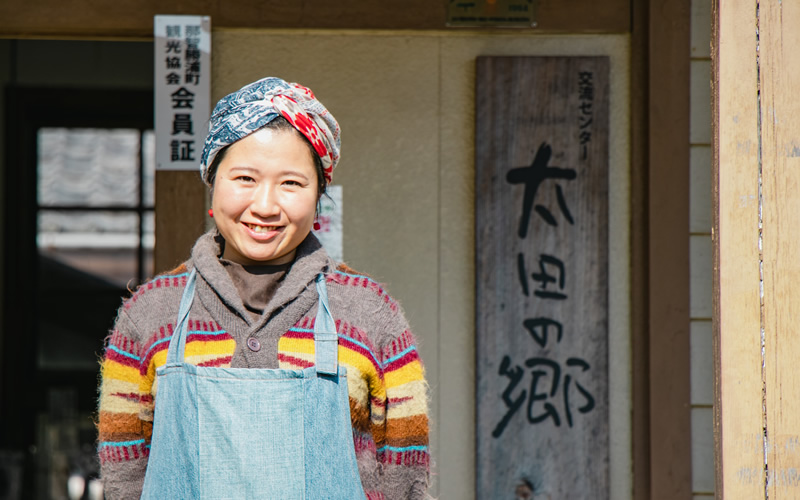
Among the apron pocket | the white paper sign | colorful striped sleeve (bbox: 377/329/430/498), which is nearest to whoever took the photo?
the apron pocket

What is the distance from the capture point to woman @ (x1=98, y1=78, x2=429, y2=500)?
7.22 ft

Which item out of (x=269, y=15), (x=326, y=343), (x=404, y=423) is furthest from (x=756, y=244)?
(x=269, y=15)

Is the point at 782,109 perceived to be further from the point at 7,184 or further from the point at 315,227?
the point at 7,184

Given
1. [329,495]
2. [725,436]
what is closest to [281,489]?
[329,495]

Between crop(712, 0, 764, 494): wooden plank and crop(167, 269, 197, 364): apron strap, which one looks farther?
crop(712, 0, 764, 494): wooden plank

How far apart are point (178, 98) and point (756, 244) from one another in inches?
102

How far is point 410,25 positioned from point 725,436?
7.92 ft

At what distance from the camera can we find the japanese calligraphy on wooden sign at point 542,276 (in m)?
4.09

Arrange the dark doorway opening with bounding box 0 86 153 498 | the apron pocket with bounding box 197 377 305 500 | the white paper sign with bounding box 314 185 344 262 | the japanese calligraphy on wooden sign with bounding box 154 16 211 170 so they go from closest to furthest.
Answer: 1. the apron pocket with bounding box 197 377 305 500
2. the japanese calligraphy on wooden sign with bounding box 154 16 211 170
3. the white paper sign with bounding box 314 185 344 262
4. the dark doorway opening with bounding box 0 86 153 498

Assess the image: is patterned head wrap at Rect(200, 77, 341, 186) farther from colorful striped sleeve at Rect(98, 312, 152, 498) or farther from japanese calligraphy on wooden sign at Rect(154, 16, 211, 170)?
japanese calligraphy on wooden sign at Rect(154, 16, 211, 170)

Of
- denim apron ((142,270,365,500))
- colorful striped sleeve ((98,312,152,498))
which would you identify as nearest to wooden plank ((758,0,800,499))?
denim apron ((142,270,365,500))

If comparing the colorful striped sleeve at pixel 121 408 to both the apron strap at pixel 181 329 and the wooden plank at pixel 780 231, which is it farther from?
the wooden plank at pixel 780 231

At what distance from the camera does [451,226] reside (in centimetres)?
418

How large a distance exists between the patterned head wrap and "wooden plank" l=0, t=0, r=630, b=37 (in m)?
1.82
